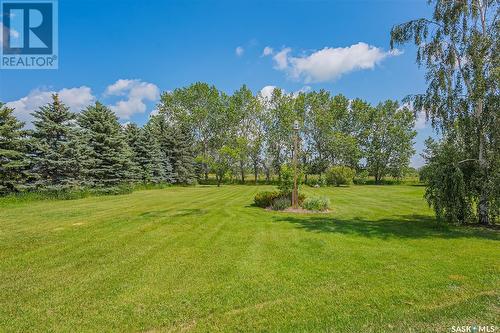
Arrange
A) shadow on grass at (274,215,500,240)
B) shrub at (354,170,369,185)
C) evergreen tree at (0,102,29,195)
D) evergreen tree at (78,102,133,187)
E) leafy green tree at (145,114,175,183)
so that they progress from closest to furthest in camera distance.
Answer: shadow on grass at (274,215,500,240), evergreen tree at (0,102,29,195), evergreen tree at (78,102,133,187), leafy green tree at (145,114,175,183), shrub at (354,170,369,185)

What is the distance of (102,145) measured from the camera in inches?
1048

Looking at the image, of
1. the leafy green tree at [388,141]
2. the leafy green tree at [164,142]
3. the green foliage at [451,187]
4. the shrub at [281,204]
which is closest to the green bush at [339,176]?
the leafy green tree at [388,141]

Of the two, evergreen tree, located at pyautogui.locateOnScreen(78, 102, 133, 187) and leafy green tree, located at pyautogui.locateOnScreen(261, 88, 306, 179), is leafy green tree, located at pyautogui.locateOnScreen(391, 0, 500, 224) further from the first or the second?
leafy green tree, located at pyautogui.locateOnScreen(261, 88, 306, 179)

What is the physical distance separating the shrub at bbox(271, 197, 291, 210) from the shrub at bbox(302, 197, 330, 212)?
839 millimetres

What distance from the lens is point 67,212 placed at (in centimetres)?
1404

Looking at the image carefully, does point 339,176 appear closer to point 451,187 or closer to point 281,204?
point 281,204

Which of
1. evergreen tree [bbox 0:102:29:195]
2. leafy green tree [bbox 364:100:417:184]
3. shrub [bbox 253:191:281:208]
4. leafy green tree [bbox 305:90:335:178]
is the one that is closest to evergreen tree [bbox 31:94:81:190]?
evergreen tree [bbox 0:102:29:195]

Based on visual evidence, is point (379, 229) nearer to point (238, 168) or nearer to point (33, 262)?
point (33, 262)

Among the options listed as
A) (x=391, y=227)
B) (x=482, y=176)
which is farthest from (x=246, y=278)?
(x=482, y=176)

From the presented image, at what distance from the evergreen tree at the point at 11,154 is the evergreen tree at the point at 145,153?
45.7 feet

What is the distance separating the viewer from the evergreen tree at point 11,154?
19.3 m

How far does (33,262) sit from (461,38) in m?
15.7

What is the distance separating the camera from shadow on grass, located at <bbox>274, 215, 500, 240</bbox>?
30.9ft

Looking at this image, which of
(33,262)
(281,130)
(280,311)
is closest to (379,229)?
(280,311)
